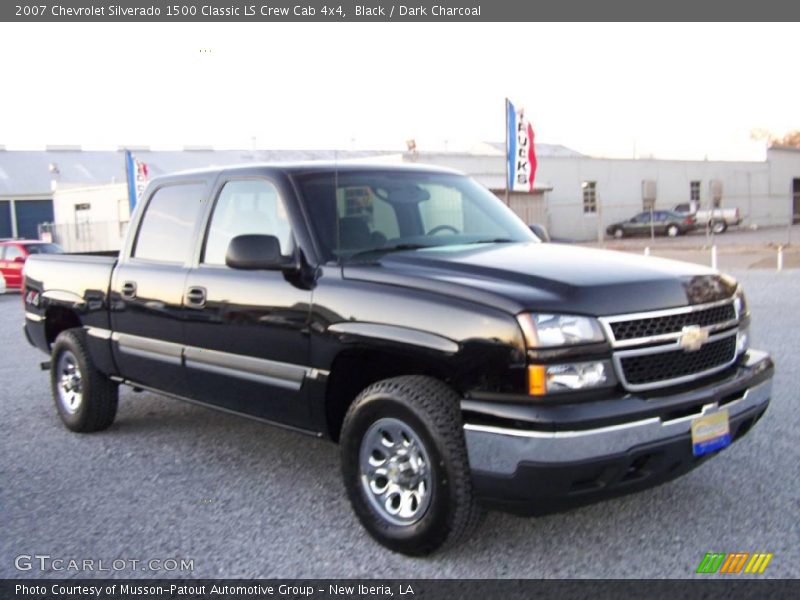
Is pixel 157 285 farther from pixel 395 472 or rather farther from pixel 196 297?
pixel 395 472

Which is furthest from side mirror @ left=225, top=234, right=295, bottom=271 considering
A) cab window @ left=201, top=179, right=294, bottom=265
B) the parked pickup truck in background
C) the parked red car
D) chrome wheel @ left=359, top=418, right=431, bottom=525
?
the parked pickup truck in background

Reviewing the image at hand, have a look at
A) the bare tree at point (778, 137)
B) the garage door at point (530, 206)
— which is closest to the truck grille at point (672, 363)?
the garage door at point (530, 206)

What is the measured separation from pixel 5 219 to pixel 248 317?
47.5 meters

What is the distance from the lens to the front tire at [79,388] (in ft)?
20.1

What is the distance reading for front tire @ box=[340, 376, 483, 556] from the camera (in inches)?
142

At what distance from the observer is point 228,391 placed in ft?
16.0

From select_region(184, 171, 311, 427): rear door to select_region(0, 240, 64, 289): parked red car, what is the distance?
1663 cm

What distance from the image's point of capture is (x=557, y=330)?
345 centimetres

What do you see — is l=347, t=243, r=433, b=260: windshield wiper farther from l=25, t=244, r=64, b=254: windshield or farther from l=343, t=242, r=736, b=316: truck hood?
l=25, t=244, r=64, b=254: windshield

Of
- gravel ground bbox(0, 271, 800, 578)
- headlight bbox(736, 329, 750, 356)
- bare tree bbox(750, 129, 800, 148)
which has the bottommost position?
gravel ground bbox(0, 271, 800, 578)

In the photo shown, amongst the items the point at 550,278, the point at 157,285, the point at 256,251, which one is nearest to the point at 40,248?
the point at 157,285

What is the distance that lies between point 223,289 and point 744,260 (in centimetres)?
2075

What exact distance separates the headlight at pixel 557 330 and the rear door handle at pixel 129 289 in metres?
3.09

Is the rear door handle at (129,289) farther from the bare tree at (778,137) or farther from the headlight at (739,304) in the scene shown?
the bare tree at (778,137)
